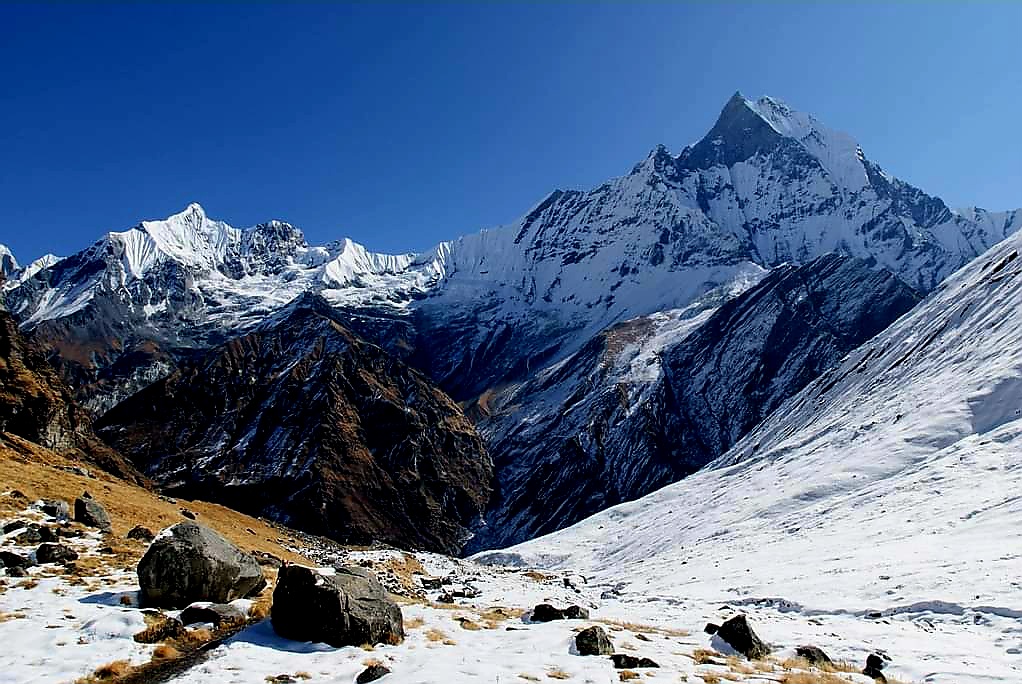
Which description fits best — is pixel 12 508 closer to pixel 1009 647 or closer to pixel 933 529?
pixel 1009 647

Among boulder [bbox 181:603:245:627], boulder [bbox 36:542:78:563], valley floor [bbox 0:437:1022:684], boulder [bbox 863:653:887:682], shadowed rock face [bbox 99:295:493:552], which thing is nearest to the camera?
valley floor [bbox 0:437:1022:684]

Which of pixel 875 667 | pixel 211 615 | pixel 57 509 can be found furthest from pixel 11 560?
pixel 875 667

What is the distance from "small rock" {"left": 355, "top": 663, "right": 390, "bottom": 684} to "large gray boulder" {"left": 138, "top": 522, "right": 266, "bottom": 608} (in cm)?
862

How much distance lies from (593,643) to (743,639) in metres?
6.24

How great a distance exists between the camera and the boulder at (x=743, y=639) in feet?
66.6

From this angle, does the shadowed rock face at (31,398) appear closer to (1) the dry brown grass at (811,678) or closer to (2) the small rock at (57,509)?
(2) the small rock at (57,509)

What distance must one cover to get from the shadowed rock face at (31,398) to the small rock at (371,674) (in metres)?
77.3

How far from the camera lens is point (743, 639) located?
2091 centimetres

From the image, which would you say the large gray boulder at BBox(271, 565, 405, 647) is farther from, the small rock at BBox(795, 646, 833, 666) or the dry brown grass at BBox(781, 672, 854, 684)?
the small rock at BBox(795, 646, 833, 666)

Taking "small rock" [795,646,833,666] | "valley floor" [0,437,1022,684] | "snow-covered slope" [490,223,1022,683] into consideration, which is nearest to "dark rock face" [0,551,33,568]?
"valley floor" [0,437,1022,684]

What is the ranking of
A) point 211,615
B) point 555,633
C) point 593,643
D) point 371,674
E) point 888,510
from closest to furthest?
point 371,674 → point 593,643 → point 211,615 → point 555,633 → point 888,510

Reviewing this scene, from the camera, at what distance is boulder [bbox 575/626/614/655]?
18016 millimetres

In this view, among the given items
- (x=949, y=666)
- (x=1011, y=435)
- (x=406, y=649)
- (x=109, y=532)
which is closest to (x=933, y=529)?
(x=1011, y=435)

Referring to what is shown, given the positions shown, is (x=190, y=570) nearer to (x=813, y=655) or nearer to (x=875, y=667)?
(x=813, y=655)
